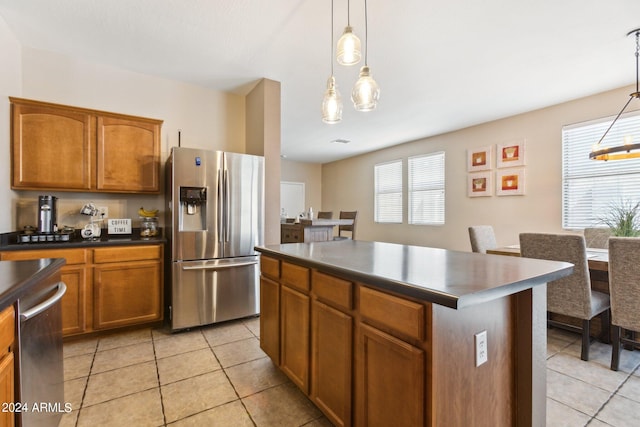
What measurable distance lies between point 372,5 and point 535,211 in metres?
3.70

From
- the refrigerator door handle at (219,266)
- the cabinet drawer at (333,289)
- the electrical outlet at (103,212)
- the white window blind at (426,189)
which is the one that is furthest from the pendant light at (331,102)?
the white window blind at (426,189)

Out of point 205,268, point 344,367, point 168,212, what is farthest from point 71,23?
point 344,367

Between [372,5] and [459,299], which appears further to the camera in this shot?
[372,5]

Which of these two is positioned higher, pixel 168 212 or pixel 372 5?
pixel 372 5

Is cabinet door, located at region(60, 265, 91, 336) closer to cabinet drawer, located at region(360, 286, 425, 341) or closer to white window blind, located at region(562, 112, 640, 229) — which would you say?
cabinet drawer, located at region(360, 286, 425, 341)

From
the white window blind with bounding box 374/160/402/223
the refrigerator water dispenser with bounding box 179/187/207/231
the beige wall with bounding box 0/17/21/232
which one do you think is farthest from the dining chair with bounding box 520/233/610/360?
the beige wall with bounding box 0/17/21/232

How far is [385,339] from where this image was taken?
1.11 meters

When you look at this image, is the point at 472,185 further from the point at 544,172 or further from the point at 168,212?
the point at 168,212

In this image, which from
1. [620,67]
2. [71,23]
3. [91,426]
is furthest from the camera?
[620,67]

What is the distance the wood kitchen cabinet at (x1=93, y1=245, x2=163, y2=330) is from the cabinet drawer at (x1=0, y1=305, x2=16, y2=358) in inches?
71.3

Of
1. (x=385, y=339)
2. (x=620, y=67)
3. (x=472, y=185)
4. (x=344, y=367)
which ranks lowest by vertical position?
(x=344, y=367)

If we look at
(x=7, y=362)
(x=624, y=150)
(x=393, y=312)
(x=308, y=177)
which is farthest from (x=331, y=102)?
(x=308, y=177)

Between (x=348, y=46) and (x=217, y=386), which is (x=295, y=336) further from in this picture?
(x=348, y=46)

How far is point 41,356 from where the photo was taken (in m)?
1.17
